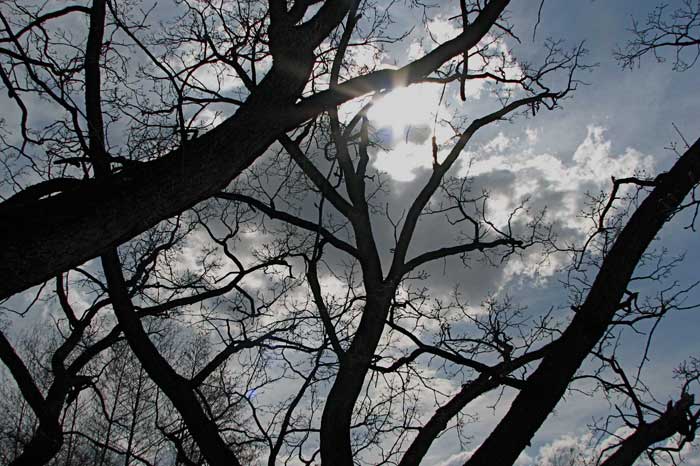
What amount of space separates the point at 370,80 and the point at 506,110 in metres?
3.00

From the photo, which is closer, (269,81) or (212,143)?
(212,143)

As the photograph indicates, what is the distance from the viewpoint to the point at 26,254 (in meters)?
2.24

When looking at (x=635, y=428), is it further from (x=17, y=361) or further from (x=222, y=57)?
(x=17, y=361)

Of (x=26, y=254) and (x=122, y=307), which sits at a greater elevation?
(x=122, y=307)

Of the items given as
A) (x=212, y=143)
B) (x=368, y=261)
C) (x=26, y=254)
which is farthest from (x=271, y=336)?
(x=26, y=254)

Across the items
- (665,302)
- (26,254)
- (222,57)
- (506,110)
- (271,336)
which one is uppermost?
(222,57)

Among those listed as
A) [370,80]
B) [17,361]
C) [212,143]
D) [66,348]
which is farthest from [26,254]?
[66,348]

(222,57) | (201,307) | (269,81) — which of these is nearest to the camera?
(269,81)

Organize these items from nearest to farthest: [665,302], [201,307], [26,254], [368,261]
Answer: [26,254]
[665,302]
[368,261]
[201,307]

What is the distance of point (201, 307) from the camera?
6.43 m

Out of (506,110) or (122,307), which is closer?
(122,307)

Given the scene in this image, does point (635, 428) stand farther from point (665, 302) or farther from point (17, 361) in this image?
point (17, 361)

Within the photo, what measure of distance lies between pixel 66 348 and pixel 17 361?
73 centimetres

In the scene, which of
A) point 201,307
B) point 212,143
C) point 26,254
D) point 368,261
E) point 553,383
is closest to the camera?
point 26,254
